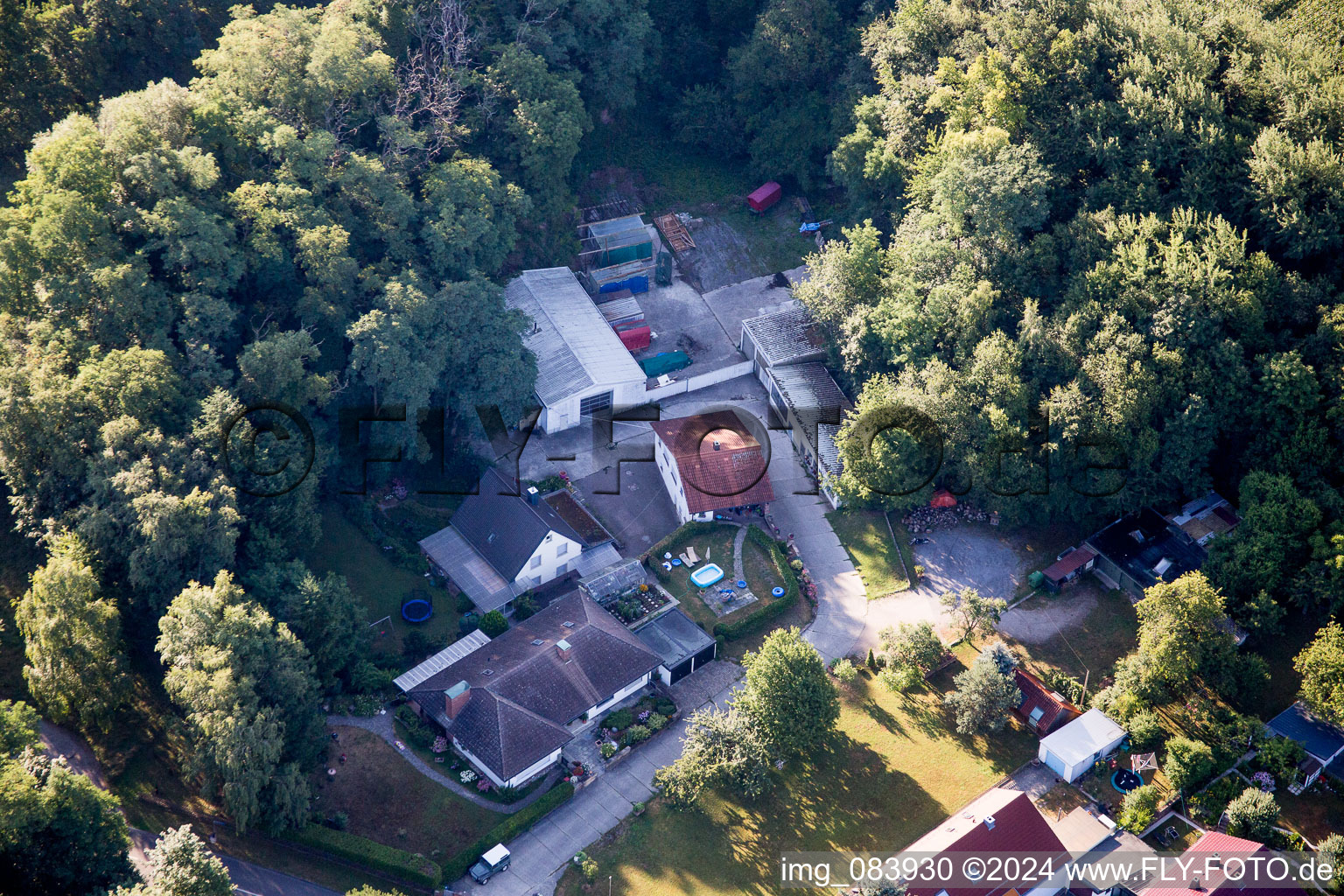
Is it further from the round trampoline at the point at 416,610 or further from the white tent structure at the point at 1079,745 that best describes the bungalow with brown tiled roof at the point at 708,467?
the white tent structure at the point at 1079,745

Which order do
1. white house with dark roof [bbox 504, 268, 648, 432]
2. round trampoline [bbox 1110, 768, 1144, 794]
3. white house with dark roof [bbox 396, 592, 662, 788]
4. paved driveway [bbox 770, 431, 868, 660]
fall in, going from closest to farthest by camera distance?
round trampoline [bbox 1110, 768, 1144, 794] → white house with dark roof [bbox 396, 592, 662, 788] → paved driveway [bbox 770, 431, 868, 660] → white house with dark roof [bbox 504, 268, 648, 432]

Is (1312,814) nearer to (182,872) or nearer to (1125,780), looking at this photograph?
(1125,780)

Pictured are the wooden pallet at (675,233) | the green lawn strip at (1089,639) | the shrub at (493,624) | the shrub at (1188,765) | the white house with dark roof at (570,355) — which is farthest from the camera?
the wooden pallet at (675,233)

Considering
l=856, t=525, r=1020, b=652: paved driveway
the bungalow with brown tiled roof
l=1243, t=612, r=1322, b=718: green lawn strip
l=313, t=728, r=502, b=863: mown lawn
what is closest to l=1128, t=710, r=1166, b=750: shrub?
l=1243, t=612, r=1322, b=718: green lawn strip

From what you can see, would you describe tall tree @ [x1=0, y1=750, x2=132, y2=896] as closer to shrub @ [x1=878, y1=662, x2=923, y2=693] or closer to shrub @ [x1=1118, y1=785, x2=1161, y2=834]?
shrub @ [x1=878, y1=662, x2=923, y2=693]

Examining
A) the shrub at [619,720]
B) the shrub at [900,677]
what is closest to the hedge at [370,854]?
the shrub at [619,720]

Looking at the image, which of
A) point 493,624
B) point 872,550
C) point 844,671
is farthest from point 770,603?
point 493,624

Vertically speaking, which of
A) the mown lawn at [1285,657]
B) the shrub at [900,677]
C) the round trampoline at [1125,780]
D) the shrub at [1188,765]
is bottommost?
the mown lawn at [1285,657]
